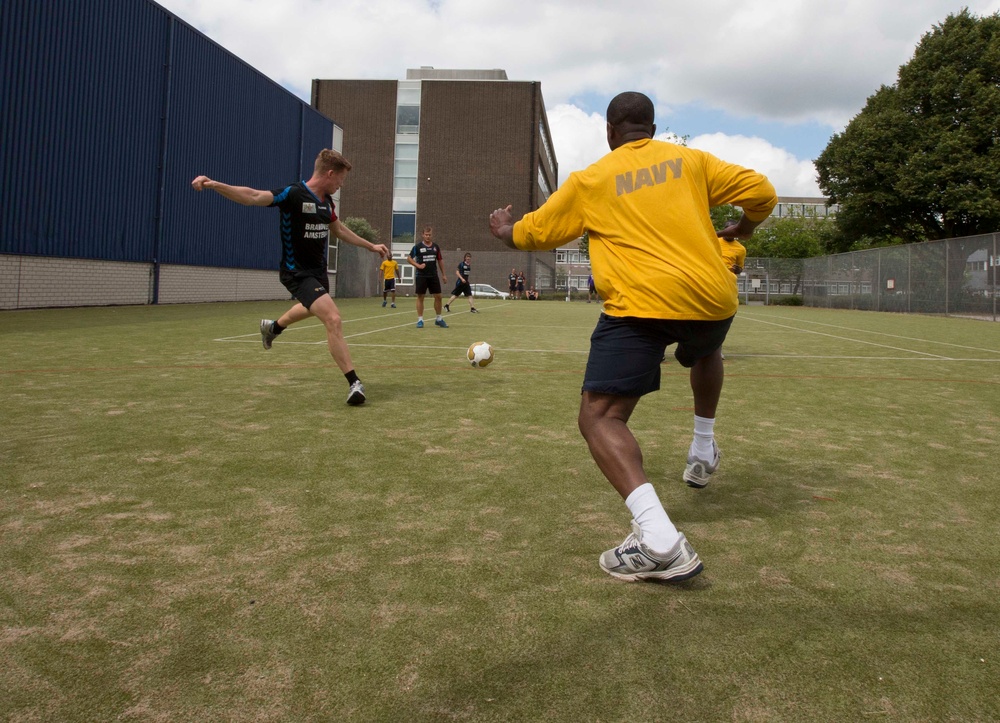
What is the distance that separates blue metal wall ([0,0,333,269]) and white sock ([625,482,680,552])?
58.1 ft

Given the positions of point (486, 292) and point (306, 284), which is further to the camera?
point (486, 292)

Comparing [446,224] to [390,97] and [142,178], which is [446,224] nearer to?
[390,97]

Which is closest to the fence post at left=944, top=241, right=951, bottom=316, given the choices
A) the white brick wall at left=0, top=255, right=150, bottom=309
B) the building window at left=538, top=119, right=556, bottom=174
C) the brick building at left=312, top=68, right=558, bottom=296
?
the white brick wall at left=0, top=255, right=150, bottom=309

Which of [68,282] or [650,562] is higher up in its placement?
[68,282]

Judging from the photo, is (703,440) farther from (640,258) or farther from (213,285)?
(213,285)

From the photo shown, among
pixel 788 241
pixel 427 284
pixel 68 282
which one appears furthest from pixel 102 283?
pixel 788 241

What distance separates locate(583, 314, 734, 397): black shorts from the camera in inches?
105

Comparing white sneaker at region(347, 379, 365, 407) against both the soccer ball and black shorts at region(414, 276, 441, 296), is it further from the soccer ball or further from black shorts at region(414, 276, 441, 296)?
black shorts at region(414, 276, 441, 296)

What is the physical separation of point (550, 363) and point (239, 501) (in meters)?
5.95

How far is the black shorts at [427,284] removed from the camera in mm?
14992

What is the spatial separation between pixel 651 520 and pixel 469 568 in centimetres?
62

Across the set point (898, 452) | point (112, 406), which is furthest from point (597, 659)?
point (112, 406)

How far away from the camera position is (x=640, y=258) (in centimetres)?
279

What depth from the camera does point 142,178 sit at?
2034cm
